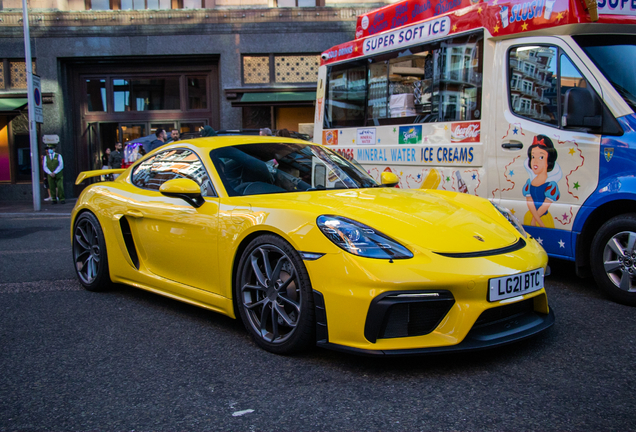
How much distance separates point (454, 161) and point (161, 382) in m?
3.80

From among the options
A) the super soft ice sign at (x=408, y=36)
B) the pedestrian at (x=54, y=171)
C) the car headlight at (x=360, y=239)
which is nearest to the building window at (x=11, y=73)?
the pedestrian at (x=54, y=171)

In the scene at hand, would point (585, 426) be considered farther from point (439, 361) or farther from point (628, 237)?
point (628, 237)

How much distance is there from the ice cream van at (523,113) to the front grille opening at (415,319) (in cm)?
213

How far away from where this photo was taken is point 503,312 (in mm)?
2914

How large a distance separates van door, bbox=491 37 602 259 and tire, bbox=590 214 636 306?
267 millimetres

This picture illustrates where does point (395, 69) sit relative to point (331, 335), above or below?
above

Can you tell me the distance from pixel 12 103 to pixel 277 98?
8119mm

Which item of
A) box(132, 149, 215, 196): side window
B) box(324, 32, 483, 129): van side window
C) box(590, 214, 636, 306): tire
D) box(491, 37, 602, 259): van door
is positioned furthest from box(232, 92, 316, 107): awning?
box(590, 214, 636, 306): tire

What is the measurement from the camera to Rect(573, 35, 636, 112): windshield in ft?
13.7

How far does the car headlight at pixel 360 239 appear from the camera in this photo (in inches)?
109

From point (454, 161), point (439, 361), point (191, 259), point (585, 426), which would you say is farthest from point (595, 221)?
point (191, 259)

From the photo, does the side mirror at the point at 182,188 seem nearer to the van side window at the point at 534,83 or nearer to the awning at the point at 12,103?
the van side window at the point at 534,83

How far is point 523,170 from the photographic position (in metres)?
4.91

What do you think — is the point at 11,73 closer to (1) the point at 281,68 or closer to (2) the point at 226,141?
(1) the point at 281,68
